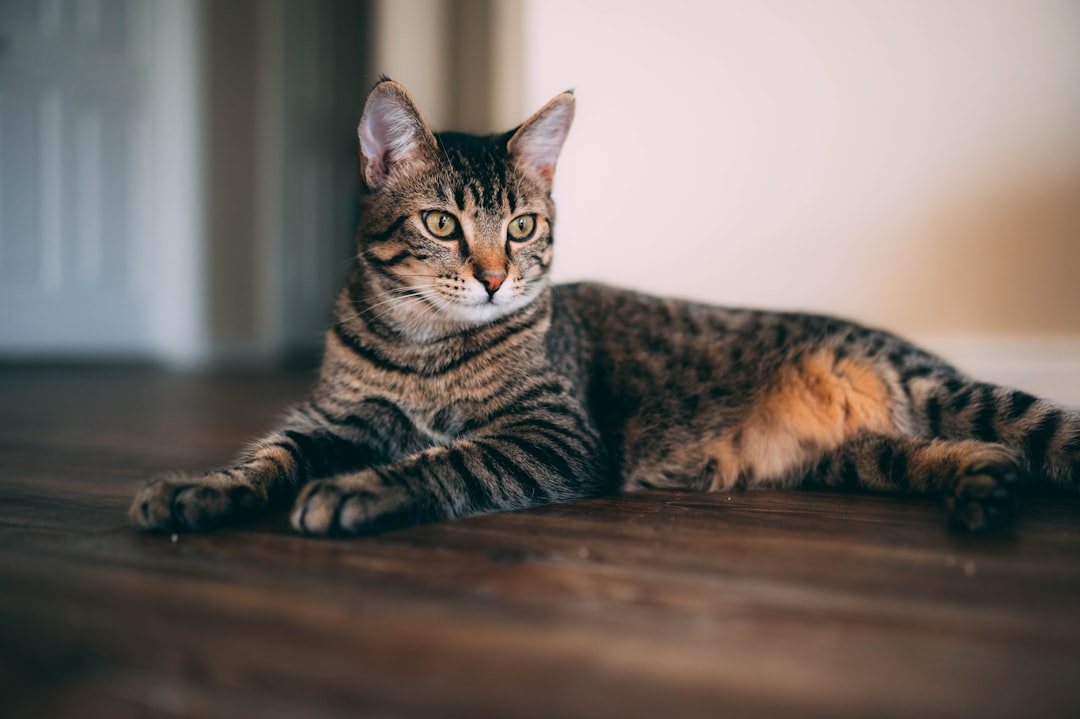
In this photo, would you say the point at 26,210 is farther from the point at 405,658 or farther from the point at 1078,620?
the point at 1078,620

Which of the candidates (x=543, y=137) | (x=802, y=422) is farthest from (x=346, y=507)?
(x=802, y=422)

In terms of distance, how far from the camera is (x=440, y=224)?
4.26 feet

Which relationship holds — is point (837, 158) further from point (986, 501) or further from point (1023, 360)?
point (986, 501)

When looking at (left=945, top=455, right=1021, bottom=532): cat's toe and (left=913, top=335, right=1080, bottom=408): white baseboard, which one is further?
(left=913, top=335, right=1080, bottom=408): white baseboard

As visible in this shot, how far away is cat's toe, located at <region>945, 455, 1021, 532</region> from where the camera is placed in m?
1.06

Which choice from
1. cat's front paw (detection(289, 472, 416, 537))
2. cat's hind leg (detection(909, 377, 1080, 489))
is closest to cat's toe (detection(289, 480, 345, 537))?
cat's front paw (detection(289, 472, 416, 537))

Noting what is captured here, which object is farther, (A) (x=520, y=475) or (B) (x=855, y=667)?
(A) (x=520, y=475)

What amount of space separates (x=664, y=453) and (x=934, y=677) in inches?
32.7

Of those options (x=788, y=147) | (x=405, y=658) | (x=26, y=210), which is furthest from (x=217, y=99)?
(x=405, y=658)

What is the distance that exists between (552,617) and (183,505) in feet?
1.83

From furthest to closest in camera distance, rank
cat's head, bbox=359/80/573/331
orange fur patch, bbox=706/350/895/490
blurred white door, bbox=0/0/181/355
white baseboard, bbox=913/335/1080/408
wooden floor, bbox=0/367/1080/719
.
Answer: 1. blurred white door, bbox=0/0/181/355
2. white baseboard, bbox=913/335/1080/408
3. orange fur patch, bbox=706/350/895/490
4. cat's head, bbox=359/80/573/331
5. wooden floor, bbox=0/367/1080/719

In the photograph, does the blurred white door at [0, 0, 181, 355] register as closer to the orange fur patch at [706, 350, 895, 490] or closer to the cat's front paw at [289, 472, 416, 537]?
the cat's front paw at [289, 472, 416, 537]

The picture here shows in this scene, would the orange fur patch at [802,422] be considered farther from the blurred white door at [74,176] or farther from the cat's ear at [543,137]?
the blurred white door at [74,176]

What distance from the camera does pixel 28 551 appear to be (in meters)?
0.92
